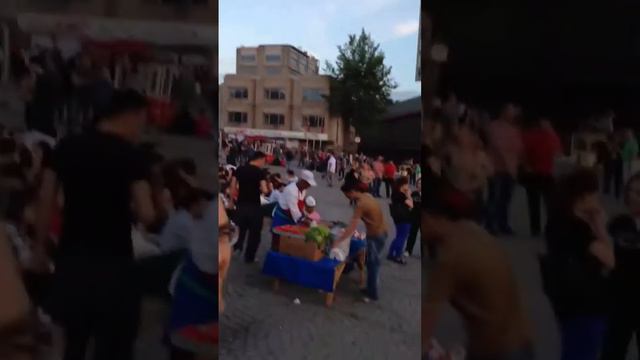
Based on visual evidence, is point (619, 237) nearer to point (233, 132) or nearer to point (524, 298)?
point (524, 298)

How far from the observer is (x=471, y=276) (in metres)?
2.21

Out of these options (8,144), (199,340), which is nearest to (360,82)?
(199,340)

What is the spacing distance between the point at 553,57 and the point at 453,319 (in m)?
1.11

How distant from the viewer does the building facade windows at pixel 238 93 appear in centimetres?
224

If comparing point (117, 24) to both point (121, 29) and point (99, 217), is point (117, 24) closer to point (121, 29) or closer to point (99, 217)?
point (121, 29)

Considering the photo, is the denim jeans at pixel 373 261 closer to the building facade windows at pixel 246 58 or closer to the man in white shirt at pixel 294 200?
the man in white shirt at pixel 294 200

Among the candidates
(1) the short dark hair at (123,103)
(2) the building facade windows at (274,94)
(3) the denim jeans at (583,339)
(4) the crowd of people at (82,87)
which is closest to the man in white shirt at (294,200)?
(2) the building facade windows at (274,94)

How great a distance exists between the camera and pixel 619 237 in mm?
2223

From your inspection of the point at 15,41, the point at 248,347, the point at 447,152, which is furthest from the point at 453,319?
the point at 15,41

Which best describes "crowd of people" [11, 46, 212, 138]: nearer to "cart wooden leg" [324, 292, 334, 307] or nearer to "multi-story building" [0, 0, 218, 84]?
"multi-story building" [0, 0, 218, 84]

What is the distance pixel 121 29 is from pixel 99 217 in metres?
0.74

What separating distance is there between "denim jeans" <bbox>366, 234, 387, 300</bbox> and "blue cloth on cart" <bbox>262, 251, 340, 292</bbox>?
0.47 feet

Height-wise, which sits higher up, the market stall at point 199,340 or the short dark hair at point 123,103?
the short dark hair at point 123,103

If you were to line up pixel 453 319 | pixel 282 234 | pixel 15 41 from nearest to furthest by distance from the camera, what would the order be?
pixel 15 41 → pixel 453 319 → pixel 282 234
